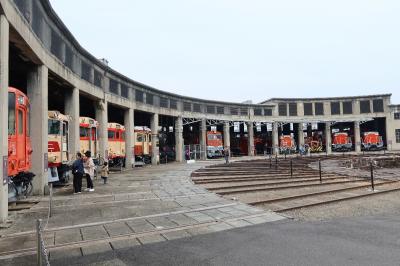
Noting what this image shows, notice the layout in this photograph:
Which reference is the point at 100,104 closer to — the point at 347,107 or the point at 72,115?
the point at 72,115

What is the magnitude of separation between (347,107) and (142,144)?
37089 millimetres

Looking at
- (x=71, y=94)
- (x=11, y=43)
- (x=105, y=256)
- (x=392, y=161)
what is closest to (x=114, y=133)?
(x=71, y=94)

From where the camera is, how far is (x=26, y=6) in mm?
11344

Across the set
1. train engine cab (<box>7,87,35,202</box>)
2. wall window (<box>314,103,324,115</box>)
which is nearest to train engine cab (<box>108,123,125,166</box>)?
train engine cab (<box>7,87,35,202</box>)

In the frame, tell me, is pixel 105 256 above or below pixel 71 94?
below

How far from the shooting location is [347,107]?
52.9m

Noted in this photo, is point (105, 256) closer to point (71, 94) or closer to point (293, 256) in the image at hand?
point (293, 256)

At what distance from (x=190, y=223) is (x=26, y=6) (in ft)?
30.8

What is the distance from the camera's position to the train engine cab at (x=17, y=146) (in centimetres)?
994

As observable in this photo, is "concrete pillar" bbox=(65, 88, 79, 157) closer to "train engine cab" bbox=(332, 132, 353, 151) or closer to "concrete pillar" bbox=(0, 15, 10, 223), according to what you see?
"concrete pillar" bbox=(0, 15, 10, 223)

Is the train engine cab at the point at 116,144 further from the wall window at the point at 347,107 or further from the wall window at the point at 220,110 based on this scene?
the wall window at the point at 347,107

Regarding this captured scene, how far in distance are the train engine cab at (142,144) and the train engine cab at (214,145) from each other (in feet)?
34.4

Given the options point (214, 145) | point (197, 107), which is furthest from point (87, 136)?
point (214, 145)

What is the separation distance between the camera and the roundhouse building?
11316 millimetres
